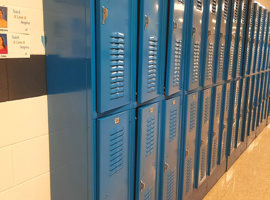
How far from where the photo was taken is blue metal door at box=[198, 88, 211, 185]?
2.69 metres

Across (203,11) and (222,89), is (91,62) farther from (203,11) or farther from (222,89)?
(222,89)

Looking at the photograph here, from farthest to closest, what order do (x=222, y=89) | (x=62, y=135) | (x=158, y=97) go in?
(x=222, y=89) → (x=158, y=97) → (x=62, y=135)

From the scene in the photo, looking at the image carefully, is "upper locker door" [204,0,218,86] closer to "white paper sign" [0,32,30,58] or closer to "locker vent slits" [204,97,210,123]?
"locker vent slits" [204,97,210,123]

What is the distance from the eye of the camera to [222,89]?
3127 millimetres

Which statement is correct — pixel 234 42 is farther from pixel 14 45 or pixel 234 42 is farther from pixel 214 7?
pixel 14 45

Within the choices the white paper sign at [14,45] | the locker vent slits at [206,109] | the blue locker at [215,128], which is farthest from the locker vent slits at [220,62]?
the white paper sign at [14,45]

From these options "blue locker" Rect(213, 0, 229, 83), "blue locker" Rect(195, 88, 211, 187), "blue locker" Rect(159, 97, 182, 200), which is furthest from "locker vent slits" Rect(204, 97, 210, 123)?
"blue locker" Rect(159, 97, 182, 200)

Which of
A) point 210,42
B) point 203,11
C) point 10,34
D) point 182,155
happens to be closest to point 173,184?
point 182,155

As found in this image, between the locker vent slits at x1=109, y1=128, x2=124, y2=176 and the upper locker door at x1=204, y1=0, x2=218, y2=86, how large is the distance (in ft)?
4.59

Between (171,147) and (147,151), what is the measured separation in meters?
0.40

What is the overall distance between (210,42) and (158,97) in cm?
105

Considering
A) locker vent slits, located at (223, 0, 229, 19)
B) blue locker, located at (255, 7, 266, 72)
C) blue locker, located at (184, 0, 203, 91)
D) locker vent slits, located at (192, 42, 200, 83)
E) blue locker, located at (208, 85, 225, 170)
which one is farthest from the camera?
A: blue locker, located at (255, 7, 266, 72)

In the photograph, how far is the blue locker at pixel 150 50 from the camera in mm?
1547

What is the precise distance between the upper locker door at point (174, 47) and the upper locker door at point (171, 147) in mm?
131
